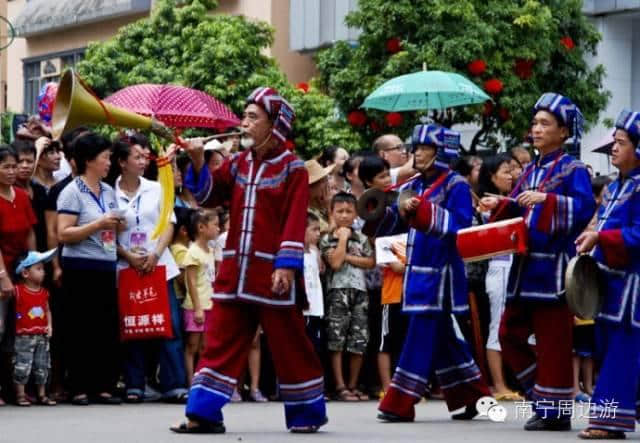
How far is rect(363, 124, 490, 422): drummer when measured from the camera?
10.8 meters

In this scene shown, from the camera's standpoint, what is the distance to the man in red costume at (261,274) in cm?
984

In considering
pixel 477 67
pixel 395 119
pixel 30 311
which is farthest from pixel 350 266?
pixel 477 67

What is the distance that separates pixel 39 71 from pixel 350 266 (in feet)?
132

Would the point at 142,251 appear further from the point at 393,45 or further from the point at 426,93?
the point at 393,45

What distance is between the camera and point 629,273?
32.4ft

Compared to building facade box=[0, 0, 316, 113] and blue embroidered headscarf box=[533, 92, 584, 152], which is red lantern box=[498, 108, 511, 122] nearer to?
building facade box=[0, 0, 316, 113]

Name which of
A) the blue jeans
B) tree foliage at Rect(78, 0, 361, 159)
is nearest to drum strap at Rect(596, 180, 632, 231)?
the blue jeans

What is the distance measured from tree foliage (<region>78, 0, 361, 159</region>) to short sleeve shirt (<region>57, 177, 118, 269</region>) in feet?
57.3

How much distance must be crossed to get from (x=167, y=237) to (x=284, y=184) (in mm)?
3152

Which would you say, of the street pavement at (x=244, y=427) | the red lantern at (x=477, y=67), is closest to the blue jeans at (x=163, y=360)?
the street pavement at (x=244, y=427)

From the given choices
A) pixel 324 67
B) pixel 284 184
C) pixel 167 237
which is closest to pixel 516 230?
pixel 284 184

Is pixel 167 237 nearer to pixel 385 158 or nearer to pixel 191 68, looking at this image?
pixel 385 158

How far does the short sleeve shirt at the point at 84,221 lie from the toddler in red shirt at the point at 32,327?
0.21 m

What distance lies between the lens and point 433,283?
425 inches
